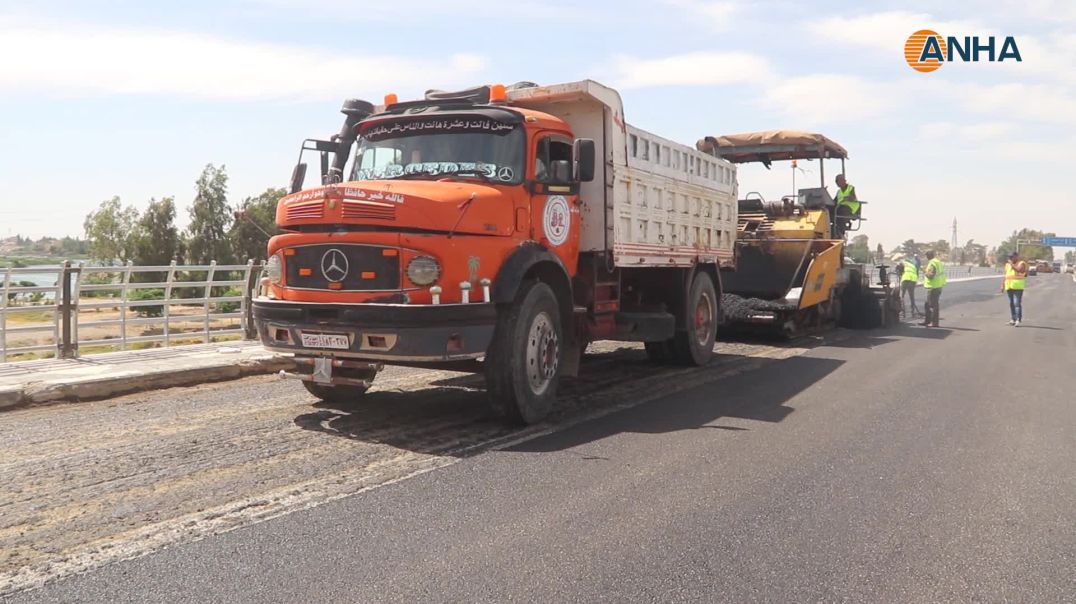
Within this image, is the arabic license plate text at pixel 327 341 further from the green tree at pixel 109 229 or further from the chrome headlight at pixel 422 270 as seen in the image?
the green tree at pixel 109 229

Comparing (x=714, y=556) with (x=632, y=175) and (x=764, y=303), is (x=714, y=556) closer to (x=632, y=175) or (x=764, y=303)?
(x=632, y=175)

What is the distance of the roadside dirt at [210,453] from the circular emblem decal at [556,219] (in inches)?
62.8

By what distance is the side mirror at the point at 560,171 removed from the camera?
744 cm

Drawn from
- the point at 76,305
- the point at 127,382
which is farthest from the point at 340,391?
the point at 76,305

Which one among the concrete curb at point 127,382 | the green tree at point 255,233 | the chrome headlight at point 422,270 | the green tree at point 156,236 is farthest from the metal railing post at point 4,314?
the green tree at point 156,236

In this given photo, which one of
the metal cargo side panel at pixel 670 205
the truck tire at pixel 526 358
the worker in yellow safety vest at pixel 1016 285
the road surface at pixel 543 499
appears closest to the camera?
the road surface at pixel 543 499

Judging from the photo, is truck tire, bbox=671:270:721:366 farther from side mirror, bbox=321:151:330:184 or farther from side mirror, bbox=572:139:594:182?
side mirror, bbox=321:151:330:184

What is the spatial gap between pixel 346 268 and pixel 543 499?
2567 mm

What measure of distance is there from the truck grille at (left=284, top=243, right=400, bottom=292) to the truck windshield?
3.84 ft

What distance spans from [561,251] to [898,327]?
12631mm

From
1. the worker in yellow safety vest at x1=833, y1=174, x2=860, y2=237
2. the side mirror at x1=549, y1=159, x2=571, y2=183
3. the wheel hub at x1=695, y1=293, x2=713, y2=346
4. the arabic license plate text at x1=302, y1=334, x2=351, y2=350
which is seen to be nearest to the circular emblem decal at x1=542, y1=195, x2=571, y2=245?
the side mirror at x1=549, y1=159, x2=571, y2=183

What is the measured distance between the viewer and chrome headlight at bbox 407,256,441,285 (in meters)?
6.06

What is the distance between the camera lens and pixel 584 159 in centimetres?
744

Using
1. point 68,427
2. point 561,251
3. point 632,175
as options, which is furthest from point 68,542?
point 632,175
